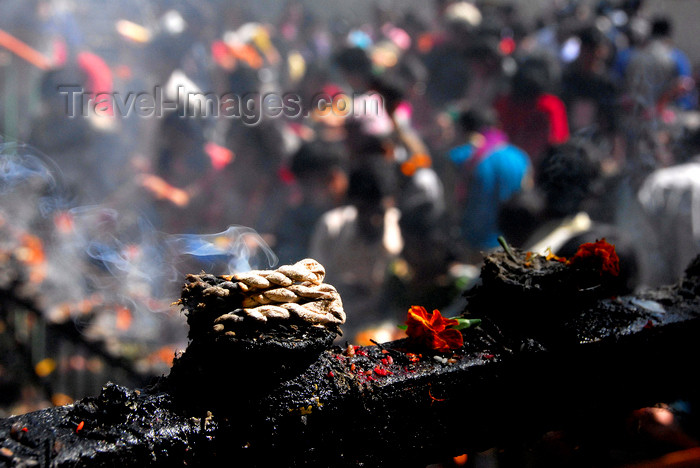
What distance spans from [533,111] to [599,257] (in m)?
5.14

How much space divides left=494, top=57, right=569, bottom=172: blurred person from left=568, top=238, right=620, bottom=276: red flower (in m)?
4.35

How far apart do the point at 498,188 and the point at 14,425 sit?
447 cm

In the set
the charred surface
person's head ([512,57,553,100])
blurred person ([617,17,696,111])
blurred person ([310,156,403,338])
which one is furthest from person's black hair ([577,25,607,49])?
the charred surface

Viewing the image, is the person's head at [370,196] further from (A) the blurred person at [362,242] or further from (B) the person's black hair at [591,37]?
(B) the person's black hair at [591,37]

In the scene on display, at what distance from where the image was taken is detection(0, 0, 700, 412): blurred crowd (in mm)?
4270

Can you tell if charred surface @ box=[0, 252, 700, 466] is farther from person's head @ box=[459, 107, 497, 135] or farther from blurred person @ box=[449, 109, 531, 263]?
person's head @ box=[459, 107, 497, 135]

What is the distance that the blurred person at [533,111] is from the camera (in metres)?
6.25

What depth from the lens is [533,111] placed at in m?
6.53

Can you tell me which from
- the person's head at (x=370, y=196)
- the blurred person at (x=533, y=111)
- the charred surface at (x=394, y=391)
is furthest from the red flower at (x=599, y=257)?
the blurred person at (x=533, y=111)

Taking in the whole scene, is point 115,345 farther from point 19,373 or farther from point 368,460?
point 368,460

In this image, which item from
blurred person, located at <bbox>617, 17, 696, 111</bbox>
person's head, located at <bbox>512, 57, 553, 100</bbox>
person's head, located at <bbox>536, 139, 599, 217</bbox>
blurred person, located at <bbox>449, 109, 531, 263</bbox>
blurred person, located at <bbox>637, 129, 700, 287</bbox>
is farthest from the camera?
blurred person, located at <bbox>617, 17, 696, 111</bbox>

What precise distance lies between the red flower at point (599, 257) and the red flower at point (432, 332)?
66 cm

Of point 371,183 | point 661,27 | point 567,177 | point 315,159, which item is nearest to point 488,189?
point 371,183

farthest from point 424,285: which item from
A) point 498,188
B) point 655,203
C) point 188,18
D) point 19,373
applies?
point 188,18
